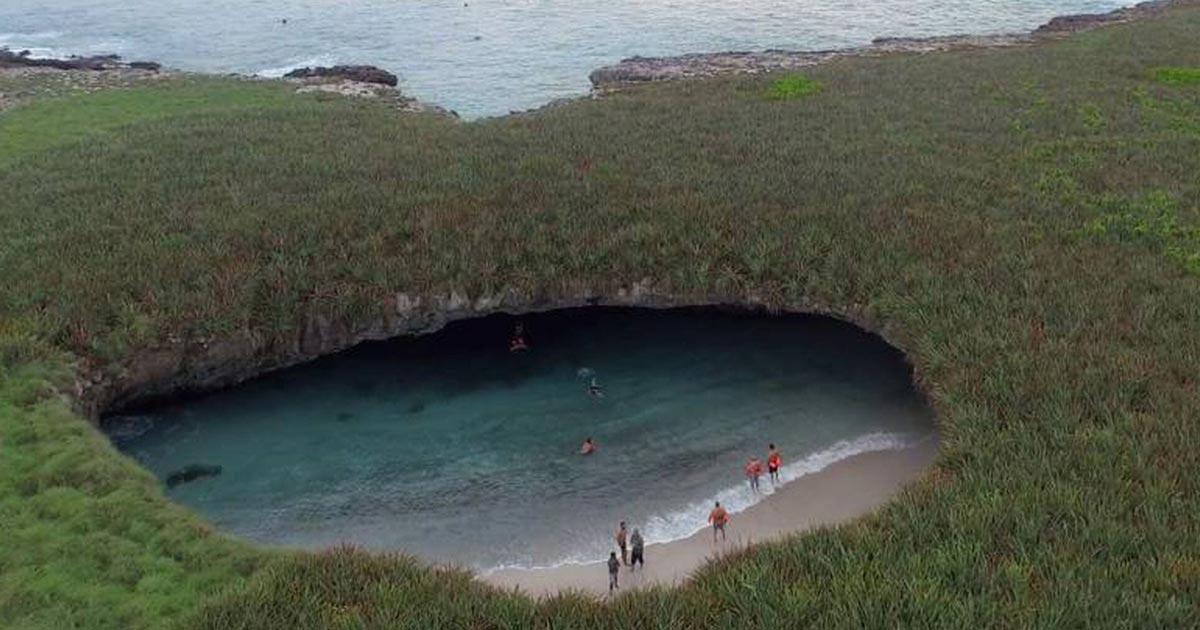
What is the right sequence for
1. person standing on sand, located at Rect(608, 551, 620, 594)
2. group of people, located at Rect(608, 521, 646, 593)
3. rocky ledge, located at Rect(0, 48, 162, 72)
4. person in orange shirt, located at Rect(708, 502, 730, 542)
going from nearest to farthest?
person standing on sand, located at Rect(608, 551, 620, 594), group of people, located at Rect(608, 521, 646, 593), person in orange shirt, located at Rect(708, 502, 730, 542), rocky ledge, located at Rect(0, 48, 162, 72)

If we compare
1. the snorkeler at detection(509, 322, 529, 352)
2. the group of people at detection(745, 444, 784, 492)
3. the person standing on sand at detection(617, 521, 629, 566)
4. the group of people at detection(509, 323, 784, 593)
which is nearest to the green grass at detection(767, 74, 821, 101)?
the snorkeler at detection(509, 322, 529, 352)

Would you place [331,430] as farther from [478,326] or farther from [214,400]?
[478,326]

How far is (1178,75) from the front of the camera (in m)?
52.8

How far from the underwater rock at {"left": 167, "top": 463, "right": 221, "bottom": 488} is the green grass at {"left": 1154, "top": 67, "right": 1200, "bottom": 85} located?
5039cm

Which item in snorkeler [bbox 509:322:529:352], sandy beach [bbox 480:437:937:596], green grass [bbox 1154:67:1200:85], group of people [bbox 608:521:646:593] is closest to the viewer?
group of people [bbox 608:521:646:593]

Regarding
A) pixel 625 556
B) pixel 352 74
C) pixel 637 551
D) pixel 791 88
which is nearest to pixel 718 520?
pixel 637 551

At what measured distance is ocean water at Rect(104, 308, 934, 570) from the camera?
26359 millimetres

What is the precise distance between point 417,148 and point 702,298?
17154 millimetres

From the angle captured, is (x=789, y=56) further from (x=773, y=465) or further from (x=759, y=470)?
(x=759, y=470)

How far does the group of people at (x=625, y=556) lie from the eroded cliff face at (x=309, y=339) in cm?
1116

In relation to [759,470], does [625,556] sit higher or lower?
lower

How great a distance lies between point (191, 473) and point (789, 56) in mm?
54977

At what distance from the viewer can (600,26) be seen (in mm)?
91812

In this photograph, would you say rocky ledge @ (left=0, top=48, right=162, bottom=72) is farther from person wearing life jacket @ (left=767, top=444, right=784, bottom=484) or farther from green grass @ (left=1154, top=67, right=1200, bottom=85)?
green grass @ (left=1154, top=67, right=1200, bottom=85)
